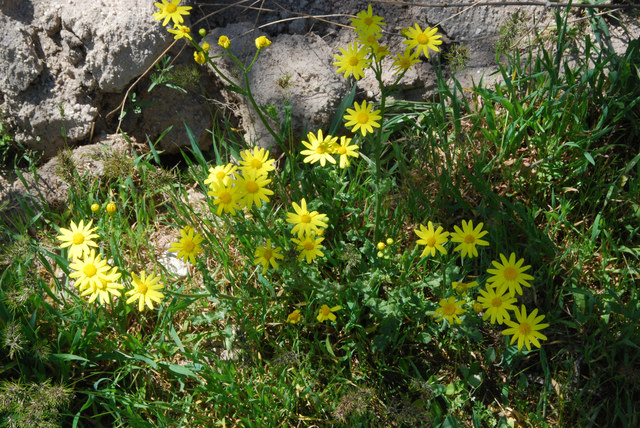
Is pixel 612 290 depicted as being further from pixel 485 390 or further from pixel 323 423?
pixel 323 423

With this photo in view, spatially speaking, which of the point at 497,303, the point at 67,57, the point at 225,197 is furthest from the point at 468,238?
the point at 67,57

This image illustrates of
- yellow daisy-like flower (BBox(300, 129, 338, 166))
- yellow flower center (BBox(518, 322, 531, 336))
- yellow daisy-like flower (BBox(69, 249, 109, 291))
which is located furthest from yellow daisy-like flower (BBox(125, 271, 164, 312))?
yellow flower center (BBox(518, 322, 531, 336))

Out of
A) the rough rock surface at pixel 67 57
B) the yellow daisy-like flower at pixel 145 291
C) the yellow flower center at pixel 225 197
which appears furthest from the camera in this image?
the rough rock surface at pixel 67 57

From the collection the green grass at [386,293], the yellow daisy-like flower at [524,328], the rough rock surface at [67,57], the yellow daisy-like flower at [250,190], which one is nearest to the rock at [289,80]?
the green grass at [386,293]

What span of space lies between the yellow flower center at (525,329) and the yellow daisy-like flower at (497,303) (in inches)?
4.6

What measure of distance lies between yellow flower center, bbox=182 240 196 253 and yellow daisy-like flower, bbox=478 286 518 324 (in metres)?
1.09

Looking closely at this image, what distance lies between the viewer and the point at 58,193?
9.41 feet

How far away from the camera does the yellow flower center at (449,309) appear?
2.05 meters

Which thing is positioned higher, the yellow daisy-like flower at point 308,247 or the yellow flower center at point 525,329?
the yellow daisy-like flower at point 308,247

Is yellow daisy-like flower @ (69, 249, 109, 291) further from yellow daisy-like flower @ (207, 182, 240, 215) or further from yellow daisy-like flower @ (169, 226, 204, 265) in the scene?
yellow daisy-like flower @ (207, 182, 240, 215)

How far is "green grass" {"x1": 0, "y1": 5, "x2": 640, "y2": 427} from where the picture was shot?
2.20 metres

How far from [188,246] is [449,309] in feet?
3.34

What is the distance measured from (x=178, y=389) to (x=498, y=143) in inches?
74.8

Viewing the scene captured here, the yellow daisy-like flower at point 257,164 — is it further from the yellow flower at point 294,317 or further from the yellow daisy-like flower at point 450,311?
the yellow daisy-like flower at point 450,311
